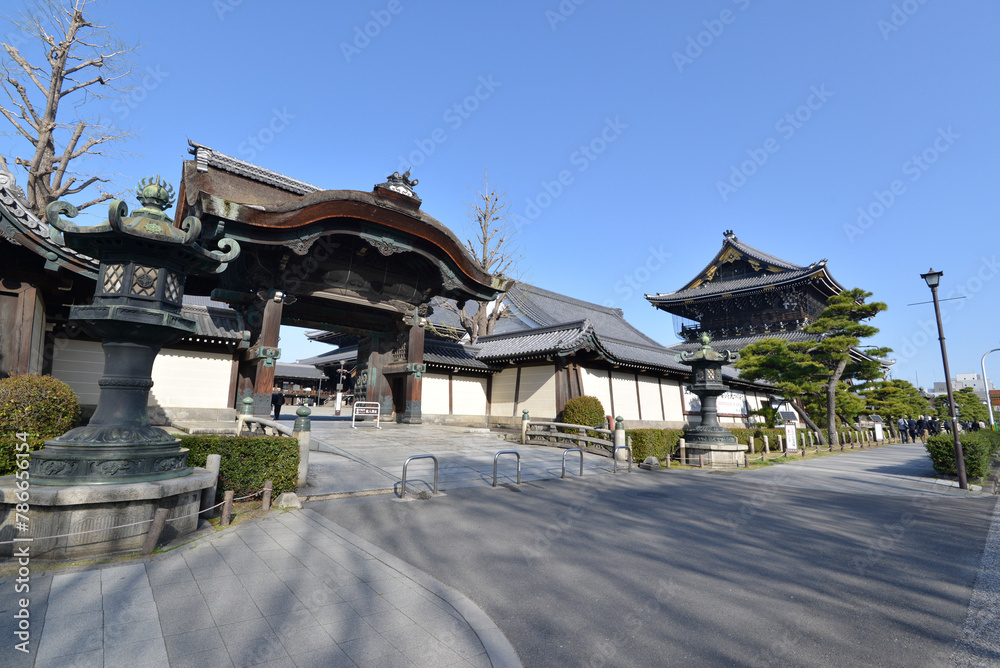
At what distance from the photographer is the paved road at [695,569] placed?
3.54m

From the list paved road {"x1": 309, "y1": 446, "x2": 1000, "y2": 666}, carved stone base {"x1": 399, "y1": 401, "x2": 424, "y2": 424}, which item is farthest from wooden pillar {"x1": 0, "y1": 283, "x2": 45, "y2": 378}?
carved stone base {"x1": 399, "y1": 401, "x2": 424, "y2": 424}

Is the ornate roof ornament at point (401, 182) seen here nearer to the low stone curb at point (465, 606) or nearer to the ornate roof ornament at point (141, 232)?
the ornate roof ornament at point (141, 232)

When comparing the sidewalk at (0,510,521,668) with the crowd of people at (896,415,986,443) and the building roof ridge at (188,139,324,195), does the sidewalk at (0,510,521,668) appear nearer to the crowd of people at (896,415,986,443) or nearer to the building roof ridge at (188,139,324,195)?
the building roof ridge at (188,139,324,195)

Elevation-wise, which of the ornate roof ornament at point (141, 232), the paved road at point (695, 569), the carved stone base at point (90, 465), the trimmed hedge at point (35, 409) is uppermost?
the ornate roof ornament at point (141, 232)

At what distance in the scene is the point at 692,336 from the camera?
138 ft

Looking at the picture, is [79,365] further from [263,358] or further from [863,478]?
[863,478]

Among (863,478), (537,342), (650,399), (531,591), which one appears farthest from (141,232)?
(650,399)

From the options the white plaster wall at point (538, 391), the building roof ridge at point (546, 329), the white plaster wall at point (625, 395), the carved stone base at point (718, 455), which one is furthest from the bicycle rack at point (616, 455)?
the white plaster wall at point (625, 395)

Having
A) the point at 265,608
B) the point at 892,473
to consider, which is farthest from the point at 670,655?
the point at 892,473

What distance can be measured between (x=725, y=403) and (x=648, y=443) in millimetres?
14545

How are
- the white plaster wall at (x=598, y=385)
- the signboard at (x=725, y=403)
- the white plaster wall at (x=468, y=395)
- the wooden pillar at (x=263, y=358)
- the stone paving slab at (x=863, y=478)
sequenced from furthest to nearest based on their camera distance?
1. the signboard at (x=725, y=403)
2. the white plaster wall at (x=468, y=395)
3. the white plaster wall at (x=598, y=385)
4. the wooden pillar at (x=263, y=358)
5. the stone paving slab at (x=863, y=478)

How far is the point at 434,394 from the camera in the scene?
66.0ft

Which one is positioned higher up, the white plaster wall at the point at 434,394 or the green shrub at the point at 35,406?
the white plaster wall at the point at 434,394

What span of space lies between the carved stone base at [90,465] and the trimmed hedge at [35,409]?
1422 mm
